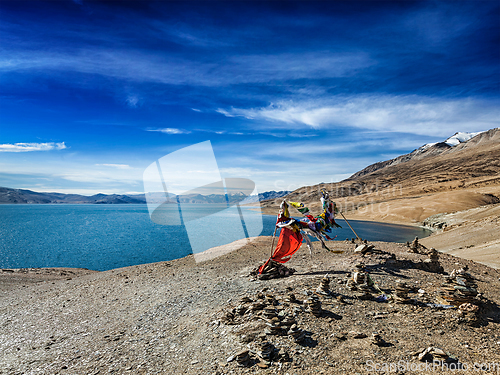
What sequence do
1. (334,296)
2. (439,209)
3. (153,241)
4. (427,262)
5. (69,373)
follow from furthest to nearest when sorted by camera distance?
1. (439,209)
2. (153,241)
3. (427,262)
4. (334,296)
5. (69,373)

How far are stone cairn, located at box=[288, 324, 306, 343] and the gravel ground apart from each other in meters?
0.16

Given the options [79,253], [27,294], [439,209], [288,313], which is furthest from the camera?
[439,209]

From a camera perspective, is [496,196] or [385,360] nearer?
[385,360]

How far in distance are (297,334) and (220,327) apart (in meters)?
3.08

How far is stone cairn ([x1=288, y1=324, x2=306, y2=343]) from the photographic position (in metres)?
7.37

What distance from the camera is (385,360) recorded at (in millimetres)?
6387

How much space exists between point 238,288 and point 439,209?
271 feet

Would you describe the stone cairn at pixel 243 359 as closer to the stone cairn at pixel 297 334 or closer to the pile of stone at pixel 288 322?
the stone cairn at pixel 297 334

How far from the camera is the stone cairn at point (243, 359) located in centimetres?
674

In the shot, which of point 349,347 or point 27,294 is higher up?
point 349,347

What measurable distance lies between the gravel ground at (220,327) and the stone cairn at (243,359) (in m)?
0.14

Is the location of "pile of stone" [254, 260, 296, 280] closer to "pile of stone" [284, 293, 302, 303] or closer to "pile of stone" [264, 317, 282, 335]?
"pile of stone" [284, 293, 302, 303]

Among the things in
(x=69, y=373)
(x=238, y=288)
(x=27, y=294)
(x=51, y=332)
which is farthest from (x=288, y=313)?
A: (x=27, y=294)

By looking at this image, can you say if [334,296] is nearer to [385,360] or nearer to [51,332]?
[385,360]
